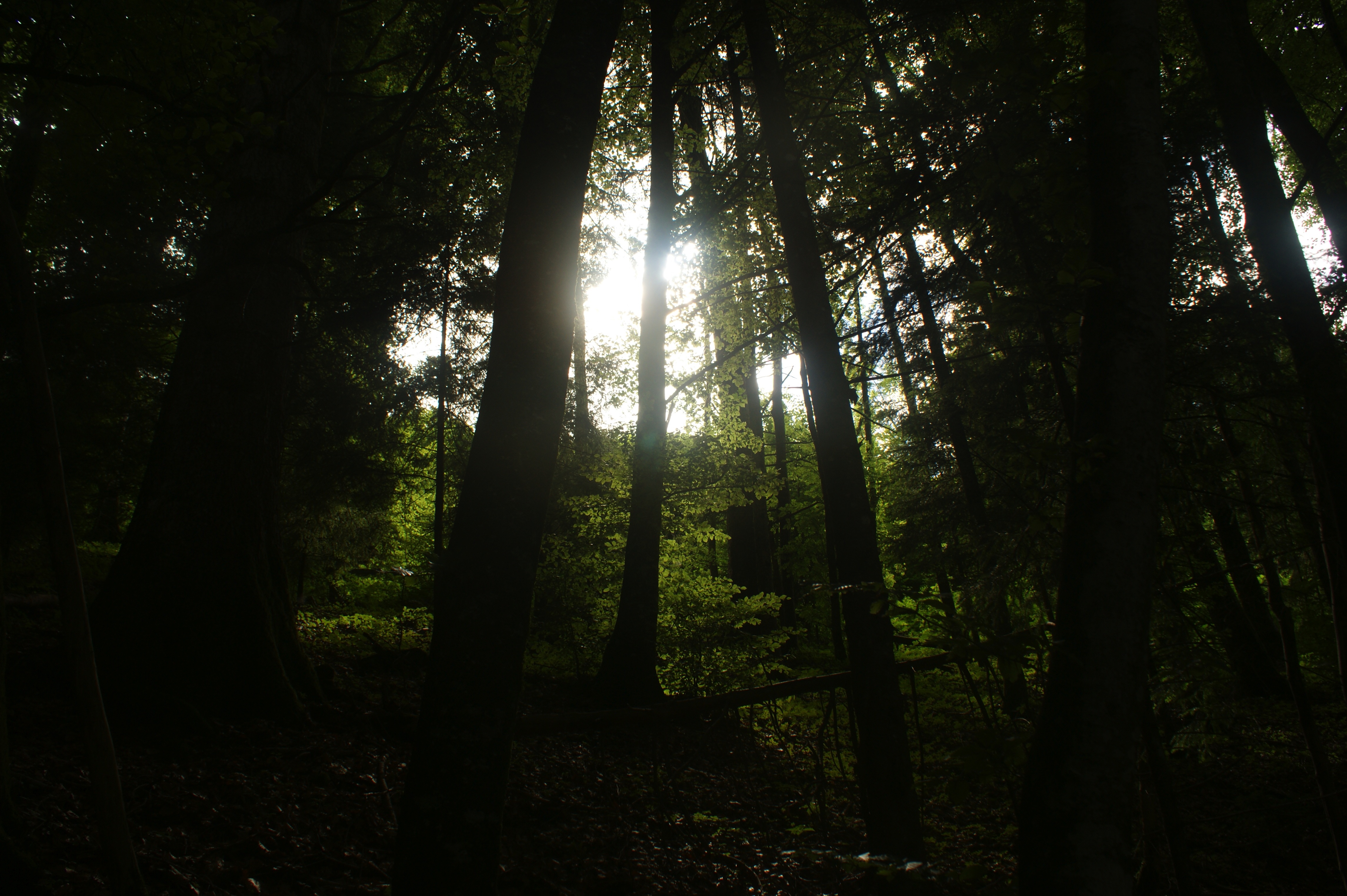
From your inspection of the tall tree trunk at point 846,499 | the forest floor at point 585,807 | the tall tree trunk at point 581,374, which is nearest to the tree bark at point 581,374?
the tall tree trunk at point 581,374

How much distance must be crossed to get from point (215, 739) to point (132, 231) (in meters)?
8.65

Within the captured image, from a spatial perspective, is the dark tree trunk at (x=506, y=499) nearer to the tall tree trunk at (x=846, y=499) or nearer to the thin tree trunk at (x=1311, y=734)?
the tall tree trunk at (x=846, y=499)

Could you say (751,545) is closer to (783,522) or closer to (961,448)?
(783,522)

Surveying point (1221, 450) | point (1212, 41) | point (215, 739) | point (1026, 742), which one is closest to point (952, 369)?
point (1221, 450)

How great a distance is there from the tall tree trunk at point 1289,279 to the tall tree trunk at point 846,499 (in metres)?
2.20

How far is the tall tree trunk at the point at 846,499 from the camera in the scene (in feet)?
10.9

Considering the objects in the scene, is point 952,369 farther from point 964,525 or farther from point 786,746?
point 786,746

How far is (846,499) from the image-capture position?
3.76 meters

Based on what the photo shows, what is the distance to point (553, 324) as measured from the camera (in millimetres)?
2527

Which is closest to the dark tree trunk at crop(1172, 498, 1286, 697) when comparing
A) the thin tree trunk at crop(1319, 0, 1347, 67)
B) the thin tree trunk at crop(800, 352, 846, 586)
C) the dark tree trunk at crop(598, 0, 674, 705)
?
the thin tree trunk at crop(800, 352, 846, 586)

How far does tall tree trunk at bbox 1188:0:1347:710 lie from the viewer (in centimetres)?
299

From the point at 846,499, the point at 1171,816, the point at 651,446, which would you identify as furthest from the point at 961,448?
the point at 1171,816

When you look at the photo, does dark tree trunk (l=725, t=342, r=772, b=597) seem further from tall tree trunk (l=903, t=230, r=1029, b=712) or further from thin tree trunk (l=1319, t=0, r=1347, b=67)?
thin tree trunk (l=1319, t=0, r=1347, b=67)

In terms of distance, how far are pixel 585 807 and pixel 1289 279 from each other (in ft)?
19.3
